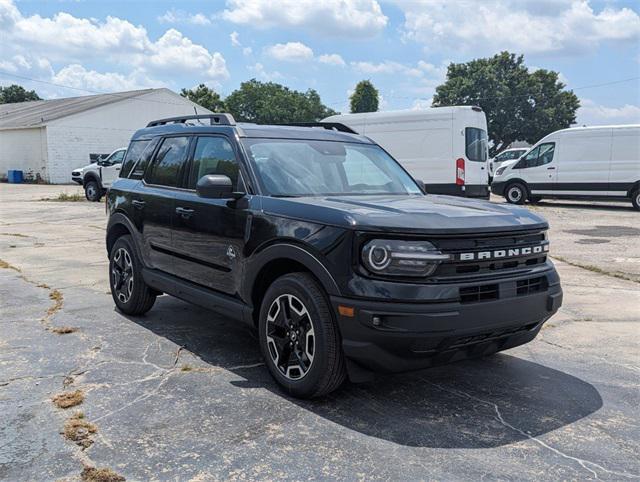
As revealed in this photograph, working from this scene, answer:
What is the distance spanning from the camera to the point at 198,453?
314 centimetres

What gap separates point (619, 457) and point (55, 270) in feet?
25.1

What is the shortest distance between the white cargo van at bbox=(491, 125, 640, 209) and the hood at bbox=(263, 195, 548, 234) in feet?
50.1

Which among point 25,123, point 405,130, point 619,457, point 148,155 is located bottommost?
point 619,457

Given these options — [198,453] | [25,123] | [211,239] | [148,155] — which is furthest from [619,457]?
[25,123]

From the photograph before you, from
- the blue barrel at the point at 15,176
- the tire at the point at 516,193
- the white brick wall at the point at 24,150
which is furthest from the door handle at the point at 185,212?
the blue barrel at the point at 15,176

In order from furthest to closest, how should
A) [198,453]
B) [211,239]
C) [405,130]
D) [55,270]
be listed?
[405,130] < [55,270] < [211,239] < [198,453]

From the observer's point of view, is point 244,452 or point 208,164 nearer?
point 244,452

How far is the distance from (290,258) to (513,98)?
5368 cm

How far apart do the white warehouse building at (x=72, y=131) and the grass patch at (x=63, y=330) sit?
33363 mm

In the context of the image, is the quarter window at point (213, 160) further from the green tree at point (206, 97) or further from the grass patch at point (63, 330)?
the green tree at point (206, 97)

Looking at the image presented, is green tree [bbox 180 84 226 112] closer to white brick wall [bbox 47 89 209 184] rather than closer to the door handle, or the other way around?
white brick wall [bbox 47 89 209 184]

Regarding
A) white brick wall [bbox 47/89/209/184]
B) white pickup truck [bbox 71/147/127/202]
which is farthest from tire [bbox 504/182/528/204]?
white brick wall [bbox 47/89/209/184]

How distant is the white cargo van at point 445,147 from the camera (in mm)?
16281

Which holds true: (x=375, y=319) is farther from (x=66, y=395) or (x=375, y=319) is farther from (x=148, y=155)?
(x=148, y=155)
